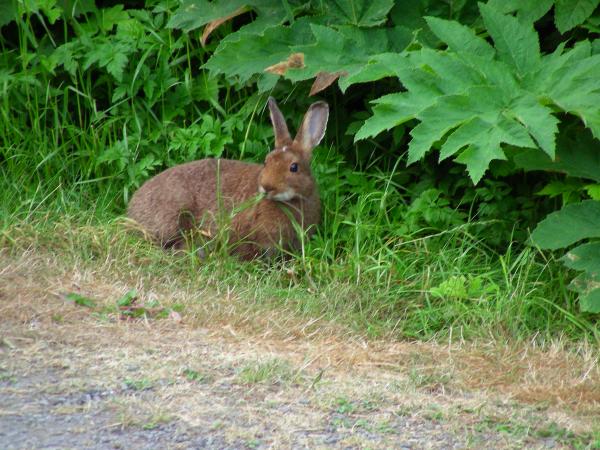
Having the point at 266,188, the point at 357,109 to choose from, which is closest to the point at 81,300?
the point at 266,188

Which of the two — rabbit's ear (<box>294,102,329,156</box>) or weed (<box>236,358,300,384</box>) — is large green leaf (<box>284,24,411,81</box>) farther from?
weed (<box>236,358,300,384</box>)

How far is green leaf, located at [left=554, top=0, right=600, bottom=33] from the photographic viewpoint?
6.29 m

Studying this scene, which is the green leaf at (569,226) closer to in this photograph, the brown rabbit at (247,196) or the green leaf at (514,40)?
the green leaf at (514,40)

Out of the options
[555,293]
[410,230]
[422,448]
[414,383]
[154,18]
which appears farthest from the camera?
[154,18]

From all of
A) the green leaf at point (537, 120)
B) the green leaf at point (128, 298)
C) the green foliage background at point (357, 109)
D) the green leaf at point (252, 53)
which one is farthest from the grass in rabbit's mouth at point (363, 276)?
the green leaf at point (537, 120)

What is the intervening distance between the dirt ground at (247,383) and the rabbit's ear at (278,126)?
4.75 feet

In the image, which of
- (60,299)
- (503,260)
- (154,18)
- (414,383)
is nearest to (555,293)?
(503,260)

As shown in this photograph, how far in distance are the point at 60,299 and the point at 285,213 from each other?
1.72m

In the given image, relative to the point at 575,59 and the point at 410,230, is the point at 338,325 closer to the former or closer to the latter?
the point at 410,230

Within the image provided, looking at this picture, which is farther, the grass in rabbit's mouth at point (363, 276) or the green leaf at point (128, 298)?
the grass in rabbit's mouth at point (363, 276)

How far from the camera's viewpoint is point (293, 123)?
25.4ft

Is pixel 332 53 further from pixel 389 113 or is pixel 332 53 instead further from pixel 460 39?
pixel 389 113

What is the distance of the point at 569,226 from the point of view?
594cm

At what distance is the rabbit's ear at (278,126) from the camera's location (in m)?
7.12
